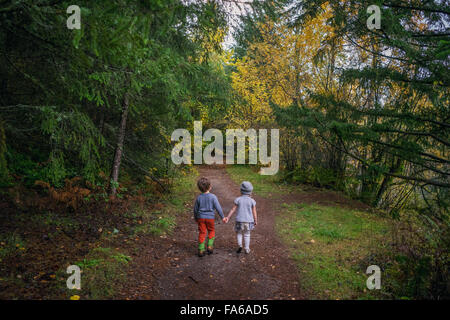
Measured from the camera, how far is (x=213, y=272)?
4738 mm

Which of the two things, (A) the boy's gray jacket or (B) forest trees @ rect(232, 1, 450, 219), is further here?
(A) the boy's gray jacket

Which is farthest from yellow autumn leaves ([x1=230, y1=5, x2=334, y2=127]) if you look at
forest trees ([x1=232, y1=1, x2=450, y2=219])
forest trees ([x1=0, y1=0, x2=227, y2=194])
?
forest trees ([x1=0, y1=0, x2=227, y2=194])

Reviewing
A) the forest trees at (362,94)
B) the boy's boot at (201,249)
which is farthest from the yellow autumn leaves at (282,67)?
the boy's boot at (201,249)

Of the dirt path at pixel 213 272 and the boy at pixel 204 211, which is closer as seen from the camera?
the dirt path at pixel 213 272

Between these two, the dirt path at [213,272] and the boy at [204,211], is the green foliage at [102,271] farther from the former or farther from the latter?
the boy at [204,211]

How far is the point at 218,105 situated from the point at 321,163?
24.0 ft

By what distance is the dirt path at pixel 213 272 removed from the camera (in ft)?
13.5

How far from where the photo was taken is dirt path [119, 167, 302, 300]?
4.12 meters

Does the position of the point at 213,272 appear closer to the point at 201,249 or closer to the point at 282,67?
the point at 201,249

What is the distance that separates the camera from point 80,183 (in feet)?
24.4

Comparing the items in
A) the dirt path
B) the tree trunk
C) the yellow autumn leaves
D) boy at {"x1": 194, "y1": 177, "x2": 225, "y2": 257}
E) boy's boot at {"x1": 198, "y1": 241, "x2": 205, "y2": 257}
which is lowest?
the dirt path

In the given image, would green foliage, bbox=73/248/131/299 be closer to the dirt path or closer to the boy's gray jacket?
the dirt path
